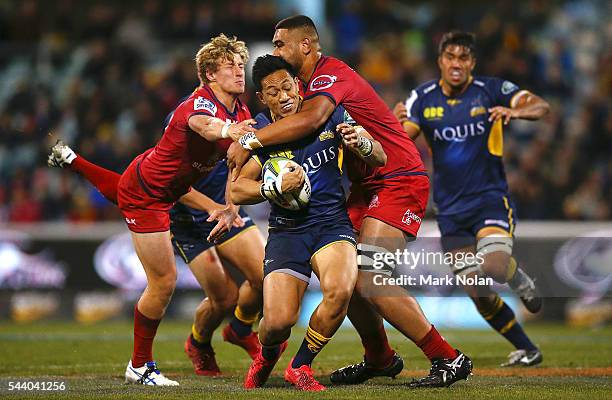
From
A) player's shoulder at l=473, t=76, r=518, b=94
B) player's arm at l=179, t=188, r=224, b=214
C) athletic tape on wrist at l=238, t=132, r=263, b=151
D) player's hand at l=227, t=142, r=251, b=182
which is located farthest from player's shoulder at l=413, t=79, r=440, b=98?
athletic tape on wrist at l=238, t=132, r=263, b=151

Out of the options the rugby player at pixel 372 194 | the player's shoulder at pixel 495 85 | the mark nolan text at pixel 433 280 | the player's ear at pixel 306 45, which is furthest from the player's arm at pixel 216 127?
the player's shoulder at pixel 495 85

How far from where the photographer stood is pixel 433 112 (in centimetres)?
1009

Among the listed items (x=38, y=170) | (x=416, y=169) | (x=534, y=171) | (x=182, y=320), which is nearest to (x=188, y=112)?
(x=416, y=169)

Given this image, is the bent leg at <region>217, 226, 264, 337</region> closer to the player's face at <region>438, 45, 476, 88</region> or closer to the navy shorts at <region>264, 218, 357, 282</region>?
the navy shorts at <region>264, 218, 357, 282</region>

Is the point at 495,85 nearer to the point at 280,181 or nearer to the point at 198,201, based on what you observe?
the point at 198,201

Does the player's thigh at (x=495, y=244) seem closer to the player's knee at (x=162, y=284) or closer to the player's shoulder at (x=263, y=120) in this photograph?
the player's shoulder at (x=263, y=120)

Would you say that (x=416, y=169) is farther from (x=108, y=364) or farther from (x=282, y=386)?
(x=108, y=364)

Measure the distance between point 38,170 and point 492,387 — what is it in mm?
12527

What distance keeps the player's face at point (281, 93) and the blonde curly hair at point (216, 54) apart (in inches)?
32.1

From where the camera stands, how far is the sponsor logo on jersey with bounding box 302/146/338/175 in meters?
7.73

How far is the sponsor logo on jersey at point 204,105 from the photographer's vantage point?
8.10m

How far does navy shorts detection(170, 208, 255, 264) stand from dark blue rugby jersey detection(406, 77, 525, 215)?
206cm

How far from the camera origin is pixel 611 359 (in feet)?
33.1

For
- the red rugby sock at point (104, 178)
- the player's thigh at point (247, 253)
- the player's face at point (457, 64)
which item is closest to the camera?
the red rugby sock at point (104, 178)
